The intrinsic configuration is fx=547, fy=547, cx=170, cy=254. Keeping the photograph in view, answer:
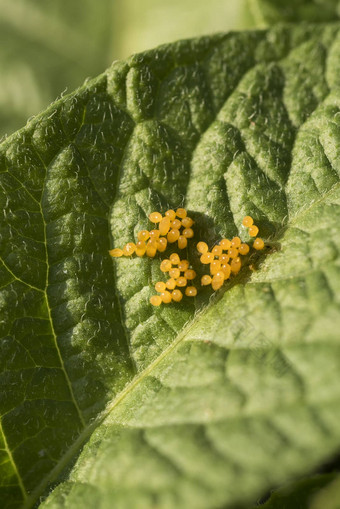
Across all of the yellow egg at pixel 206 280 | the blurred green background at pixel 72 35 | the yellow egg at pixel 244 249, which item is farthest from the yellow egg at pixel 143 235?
the blurred green background at pixel 72 35

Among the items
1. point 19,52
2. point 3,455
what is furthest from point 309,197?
point 19,52

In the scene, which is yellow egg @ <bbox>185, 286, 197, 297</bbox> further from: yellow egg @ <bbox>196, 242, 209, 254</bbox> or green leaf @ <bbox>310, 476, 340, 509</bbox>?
green leaf @ <bbox>310, 476, 340, 509</bbox>

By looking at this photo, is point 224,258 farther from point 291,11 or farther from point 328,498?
point 291,11

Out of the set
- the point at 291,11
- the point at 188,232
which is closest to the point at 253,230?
the point at 188,232

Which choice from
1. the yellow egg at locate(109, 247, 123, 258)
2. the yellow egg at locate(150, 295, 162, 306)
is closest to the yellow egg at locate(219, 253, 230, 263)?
the yellow egg at locate(150, 295, 162, 306)

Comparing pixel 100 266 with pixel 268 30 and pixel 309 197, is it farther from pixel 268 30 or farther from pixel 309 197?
pixel 268 30

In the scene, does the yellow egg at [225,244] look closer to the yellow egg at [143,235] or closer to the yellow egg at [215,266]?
the yellow egg at [215,266]
